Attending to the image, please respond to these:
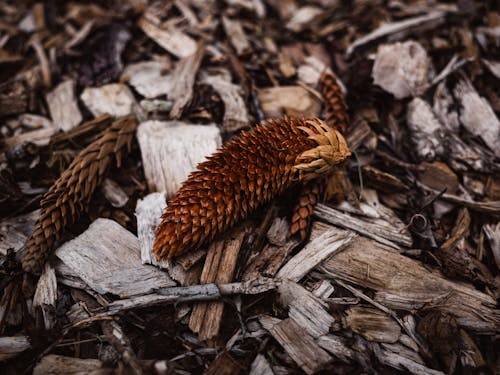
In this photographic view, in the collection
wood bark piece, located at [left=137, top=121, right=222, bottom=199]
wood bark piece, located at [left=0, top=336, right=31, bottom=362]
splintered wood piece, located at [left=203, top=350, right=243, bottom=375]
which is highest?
wood bark piece, located at [left=137, top=121, right=222, bottom=199]

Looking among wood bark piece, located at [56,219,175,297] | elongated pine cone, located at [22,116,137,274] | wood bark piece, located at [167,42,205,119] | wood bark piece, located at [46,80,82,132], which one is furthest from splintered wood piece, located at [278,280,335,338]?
wood bark piece, located at [46,80,82,132]

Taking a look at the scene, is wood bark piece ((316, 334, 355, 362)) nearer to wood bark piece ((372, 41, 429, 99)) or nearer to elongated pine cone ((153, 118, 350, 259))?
elongated pine cone ((153, 118, 350, 259))

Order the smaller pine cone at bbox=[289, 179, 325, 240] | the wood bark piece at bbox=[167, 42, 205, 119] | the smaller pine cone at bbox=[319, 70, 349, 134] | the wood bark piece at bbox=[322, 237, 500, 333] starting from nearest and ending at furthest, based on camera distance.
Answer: the wood bark piece at bbox=[322, 237, 500, 333], the smaller pine cone at bbox=[289, 179, 325, 240], the smaller pine cone at bbox=[319, 70, 349, 134], the wood bark piece at bbox=[167, 42, 205, 119]

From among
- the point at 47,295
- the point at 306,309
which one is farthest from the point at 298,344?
the point at 47,295

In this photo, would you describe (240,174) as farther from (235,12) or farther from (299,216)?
(235,12)

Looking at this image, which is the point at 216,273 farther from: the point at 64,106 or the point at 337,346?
the point at 64,106

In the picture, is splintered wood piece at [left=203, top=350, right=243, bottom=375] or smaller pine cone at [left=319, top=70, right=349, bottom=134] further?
smaller pine cone at [left=319, top=70, right=349, bottom=134]
